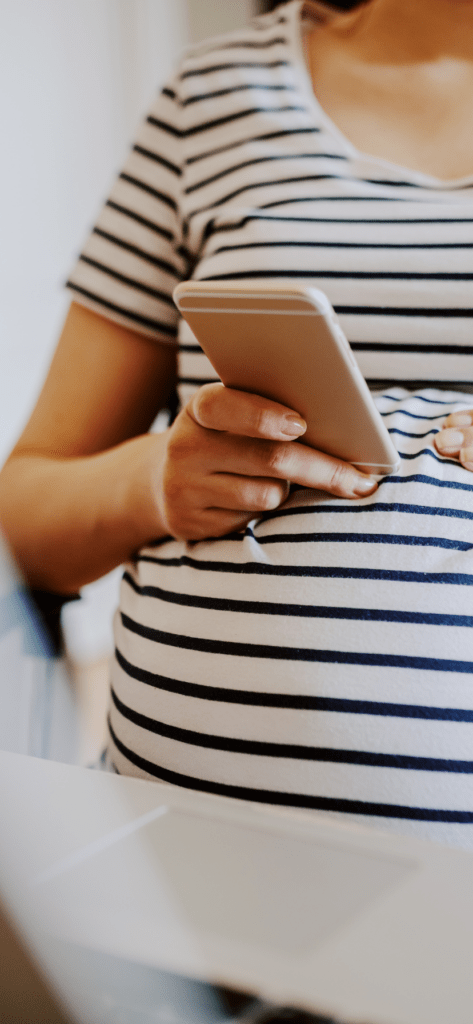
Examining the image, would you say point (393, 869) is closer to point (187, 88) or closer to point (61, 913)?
point (61, 913)

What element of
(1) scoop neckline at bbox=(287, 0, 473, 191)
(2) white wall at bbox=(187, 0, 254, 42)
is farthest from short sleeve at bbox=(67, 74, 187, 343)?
(2) white wall at bbox=(187, 0, 254, 42)

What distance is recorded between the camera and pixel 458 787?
16.7 inches

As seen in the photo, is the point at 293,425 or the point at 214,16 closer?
the point at 293,425

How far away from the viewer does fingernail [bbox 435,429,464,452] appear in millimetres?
520

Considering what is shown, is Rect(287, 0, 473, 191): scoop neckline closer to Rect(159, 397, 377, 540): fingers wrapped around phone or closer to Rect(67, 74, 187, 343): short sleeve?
Rect(67, 74, 187, 343): short sleeve

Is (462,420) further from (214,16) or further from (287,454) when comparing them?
(214,16)

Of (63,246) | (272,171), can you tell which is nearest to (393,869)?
(272,171)

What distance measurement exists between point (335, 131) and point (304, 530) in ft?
1.32

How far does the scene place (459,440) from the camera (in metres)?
0.52

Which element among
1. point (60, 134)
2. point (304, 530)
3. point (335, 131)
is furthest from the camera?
point (60, 134)

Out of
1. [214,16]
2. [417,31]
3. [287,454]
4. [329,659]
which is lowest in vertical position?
[329,659]

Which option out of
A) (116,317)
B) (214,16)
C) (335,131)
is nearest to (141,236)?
(116,317)

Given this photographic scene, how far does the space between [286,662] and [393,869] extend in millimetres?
186

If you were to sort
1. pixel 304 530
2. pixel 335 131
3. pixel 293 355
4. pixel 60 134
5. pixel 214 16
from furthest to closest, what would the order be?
pixel 214 16, pixel 60 134, pixel 335 131, pixel 304 530, pixel 293 355
